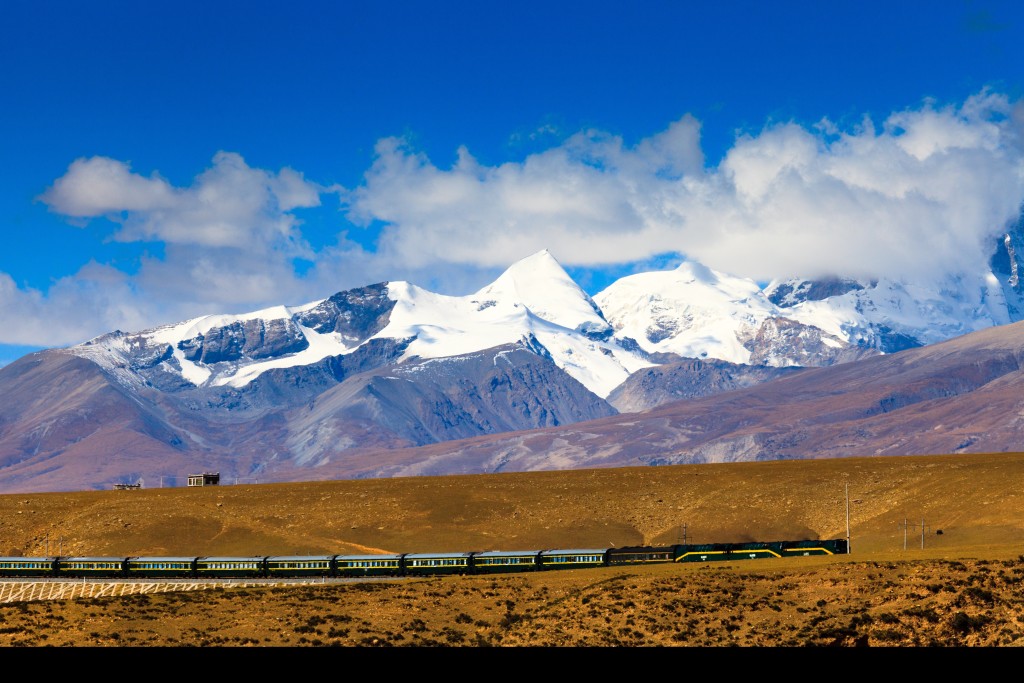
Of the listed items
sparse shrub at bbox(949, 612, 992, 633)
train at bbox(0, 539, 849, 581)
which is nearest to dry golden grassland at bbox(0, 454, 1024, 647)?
sparse shrub at bbox(949, 612, 992, 633)

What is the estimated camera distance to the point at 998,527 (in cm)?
14125

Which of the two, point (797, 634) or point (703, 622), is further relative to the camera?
point (703, 622)

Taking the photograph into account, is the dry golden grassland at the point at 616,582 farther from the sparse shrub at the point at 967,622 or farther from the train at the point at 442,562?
the train at the point at 442,562

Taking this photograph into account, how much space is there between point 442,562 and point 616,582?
84.6ft

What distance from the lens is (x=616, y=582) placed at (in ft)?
299

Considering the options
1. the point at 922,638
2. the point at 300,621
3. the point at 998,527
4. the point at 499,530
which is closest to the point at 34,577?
the point at 300,621

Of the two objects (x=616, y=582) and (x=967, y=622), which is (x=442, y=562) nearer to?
(x=616, y=582)

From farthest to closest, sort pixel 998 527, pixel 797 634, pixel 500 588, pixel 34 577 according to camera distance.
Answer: pixel 998 527
pixel 34 577
pixel 500 588
pixel 797 634

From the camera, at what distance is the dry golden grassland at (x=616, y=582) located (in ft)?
238

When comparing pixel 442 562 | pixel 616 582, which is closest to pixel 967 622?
pixel 616 582

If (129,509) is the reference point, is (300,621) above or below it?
below

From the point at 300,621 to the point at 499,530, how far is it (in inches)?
3568
